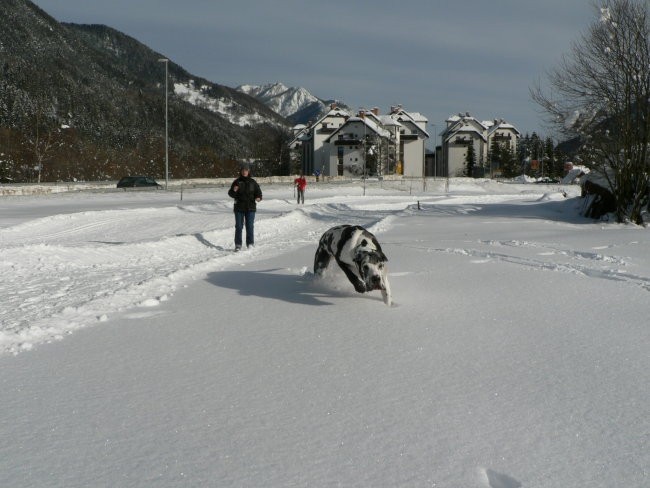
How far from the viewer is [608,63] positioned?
2023 cm

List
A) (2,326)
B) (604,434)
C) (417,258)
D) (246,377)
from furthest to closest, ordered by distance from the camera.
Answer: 1. (417,258)
2. (2,326)
3. (246,377)
4. (604,434)

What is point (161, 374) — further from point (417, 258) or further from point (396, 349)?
point (417, 258)

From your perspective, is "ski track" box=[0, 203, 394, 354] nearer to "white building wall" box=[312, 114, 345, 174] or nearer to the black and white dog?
the black and white dog

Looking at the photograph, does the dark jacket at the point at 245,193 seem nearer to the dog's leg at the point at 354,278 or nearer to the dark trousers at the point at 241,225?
the dark trousers at the point at 241,225

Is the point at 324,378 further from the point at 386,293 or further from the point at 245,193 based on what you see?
the point at 245,193

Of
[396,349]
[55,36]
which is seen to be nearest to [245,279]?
[396,349]

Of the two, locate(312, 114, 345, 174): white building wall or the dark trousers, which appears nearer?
the dark trousers

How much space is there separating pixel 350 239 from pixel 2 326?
3791 millimetres

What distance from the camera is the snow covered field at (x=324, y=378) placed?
10.3 feet

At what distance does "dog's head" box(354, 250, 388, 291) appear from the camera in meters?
6.95

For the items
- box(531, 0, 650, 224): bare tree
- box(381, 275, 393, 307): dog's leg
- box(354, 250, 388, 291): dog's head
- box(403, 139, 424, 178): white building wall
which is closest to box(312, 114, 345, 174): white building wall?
box(403, 139, 424, 178): white building wall

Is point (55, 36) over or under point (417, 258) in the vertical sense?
over

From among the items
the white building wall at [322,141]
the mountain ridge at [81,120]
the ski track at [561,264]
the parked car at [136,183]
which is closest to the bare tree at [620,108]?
the ski track at [561,264]

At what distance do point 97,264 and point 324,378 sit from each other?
775 cm
